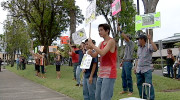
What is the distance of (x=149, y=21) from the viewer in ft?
22.3

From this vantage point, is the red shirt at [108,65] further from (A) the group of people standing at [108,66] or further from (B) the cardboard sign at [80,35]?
(B) the cardboard sign at [80,35]

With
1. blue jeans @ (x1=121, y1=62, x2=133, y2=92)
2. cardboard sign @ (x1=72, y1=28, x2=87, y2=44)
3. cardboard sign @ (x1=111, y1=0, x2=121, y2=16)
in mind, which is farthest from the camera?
cardboard sign @ (x1=72, y1=28, x2=87, y2=44)

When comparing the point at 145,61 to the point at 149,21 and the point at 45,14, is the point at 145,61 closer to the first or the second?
the point at 149,21

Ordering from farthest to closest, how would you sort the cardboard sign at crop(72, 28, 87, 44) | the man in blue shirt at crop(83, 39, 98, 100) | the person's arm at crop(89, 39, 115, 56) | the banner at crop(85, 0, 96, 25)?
the cardboard sign at crop(72, 28, 87, 44) → the banner at crop(85, 0, 96, 25) → the man in blue shirt at crop(83, 39, 98, 100) → the person's arm at crop(89, 39, 115, 56)

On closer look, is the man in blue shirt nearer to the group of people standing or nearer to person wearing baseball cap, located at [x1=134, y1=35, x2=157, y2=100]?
the group of people standing

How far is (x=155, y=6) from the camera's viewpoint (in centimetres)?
1186

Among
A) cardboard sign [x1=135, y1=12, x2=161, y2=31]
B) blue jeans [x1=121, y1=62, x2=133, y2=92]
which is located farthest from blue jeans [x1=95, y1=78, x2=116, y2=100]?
cardboard sign [x1=135, y1=12, x2=161, y2=31]

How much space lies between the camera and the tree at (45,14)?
69.7ft

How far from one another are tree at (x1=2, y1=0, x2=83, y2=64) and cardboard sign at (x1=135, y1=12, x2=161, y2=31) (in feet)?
42.0

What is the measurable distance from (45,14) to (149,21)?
17663mm

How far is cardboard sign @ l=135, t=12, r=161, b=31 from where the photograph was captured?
663 cm

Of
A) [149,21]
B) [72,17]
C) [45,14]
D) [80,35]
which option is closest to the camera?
[149,21]

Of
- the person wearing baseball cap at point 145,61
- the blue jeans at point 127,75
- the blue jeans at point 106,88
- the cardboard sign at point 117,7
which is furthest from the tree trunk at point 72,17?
the blue jeans at point 106,88

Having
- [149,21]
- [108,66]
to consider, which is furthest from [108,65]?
[149,21]
